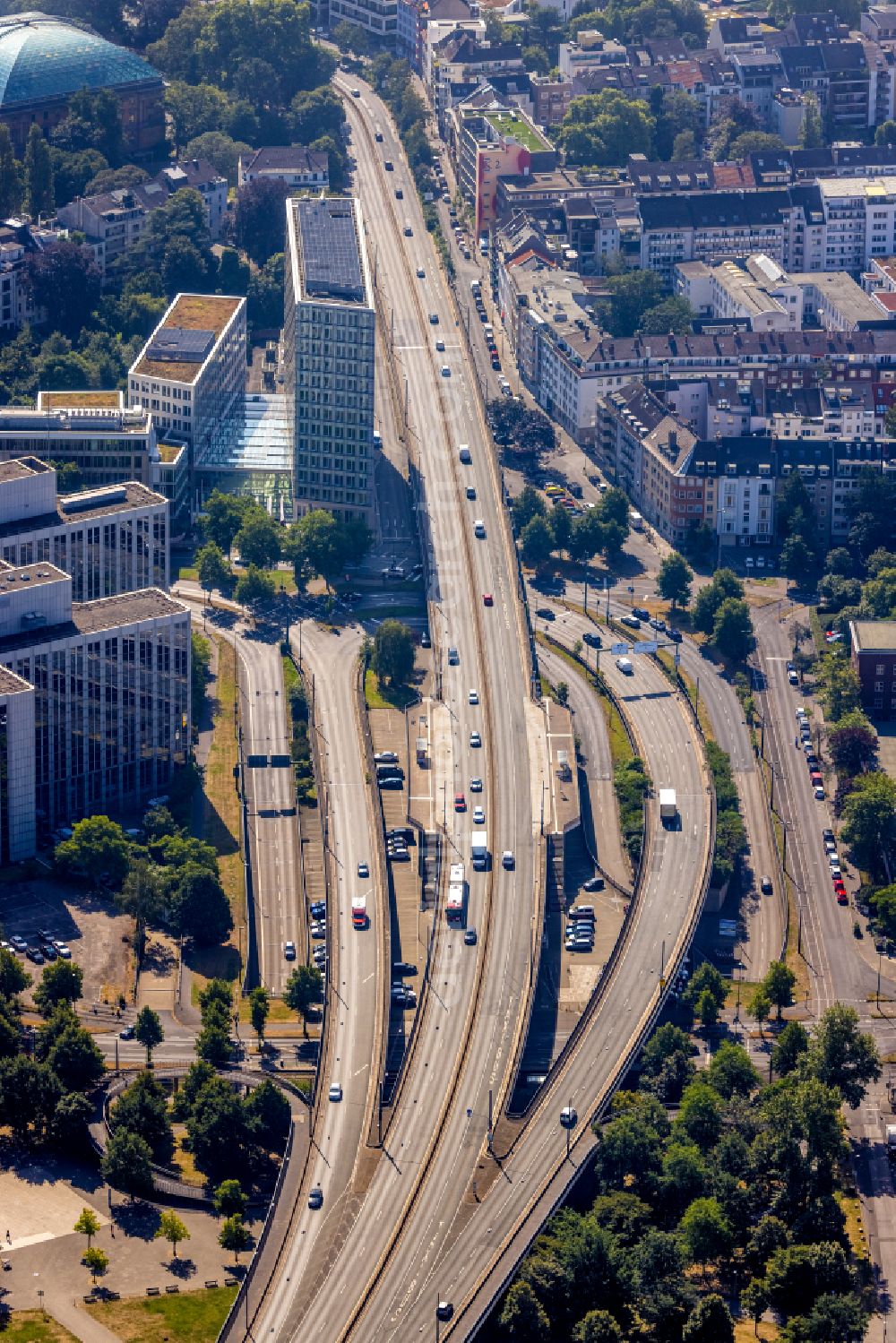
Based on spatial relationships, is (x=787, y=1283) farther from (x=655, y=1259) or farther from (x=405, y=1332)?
(x=405, y=1332)

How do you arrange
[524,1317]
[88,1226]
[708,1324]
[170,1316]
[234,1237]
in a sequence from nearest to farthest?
[708,1324] → [524,1317] → [170,1316] → [234,1237] → [88,1226]

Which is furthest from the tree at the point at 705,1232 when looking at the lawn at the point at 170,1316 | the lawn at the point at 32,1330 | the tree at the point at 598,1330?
the lawn at the point at 32,1330

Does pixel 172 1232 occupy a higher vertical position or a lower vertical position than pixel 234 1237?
lower

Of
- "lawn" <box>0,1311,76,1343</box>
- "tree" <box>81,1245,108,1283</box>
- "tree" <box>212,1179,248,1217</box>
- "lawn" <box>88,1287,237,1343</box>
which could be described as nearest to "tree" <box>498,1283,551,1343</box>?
"lawn" <box>88,1287,237,1343</box>

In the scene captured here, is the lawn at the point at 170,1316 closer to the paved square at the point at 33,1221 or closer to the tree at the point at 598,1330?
the paved square at the point at 33,1221

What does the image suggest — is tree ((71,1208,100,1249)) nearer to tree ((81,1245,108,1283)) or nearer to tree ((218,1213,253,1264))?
tree ((81,1245,108,1283))

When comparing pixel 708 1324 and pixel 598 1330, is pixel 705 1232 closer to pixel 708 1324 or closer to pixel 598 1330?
pixel 708 1324

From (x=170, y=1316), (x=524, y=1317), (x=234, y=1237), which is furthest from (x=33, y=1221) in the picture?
(x=524, y=1317)

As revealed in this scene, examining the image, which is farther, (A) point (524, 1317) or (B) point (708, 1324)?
(A) point (524, 1317)
